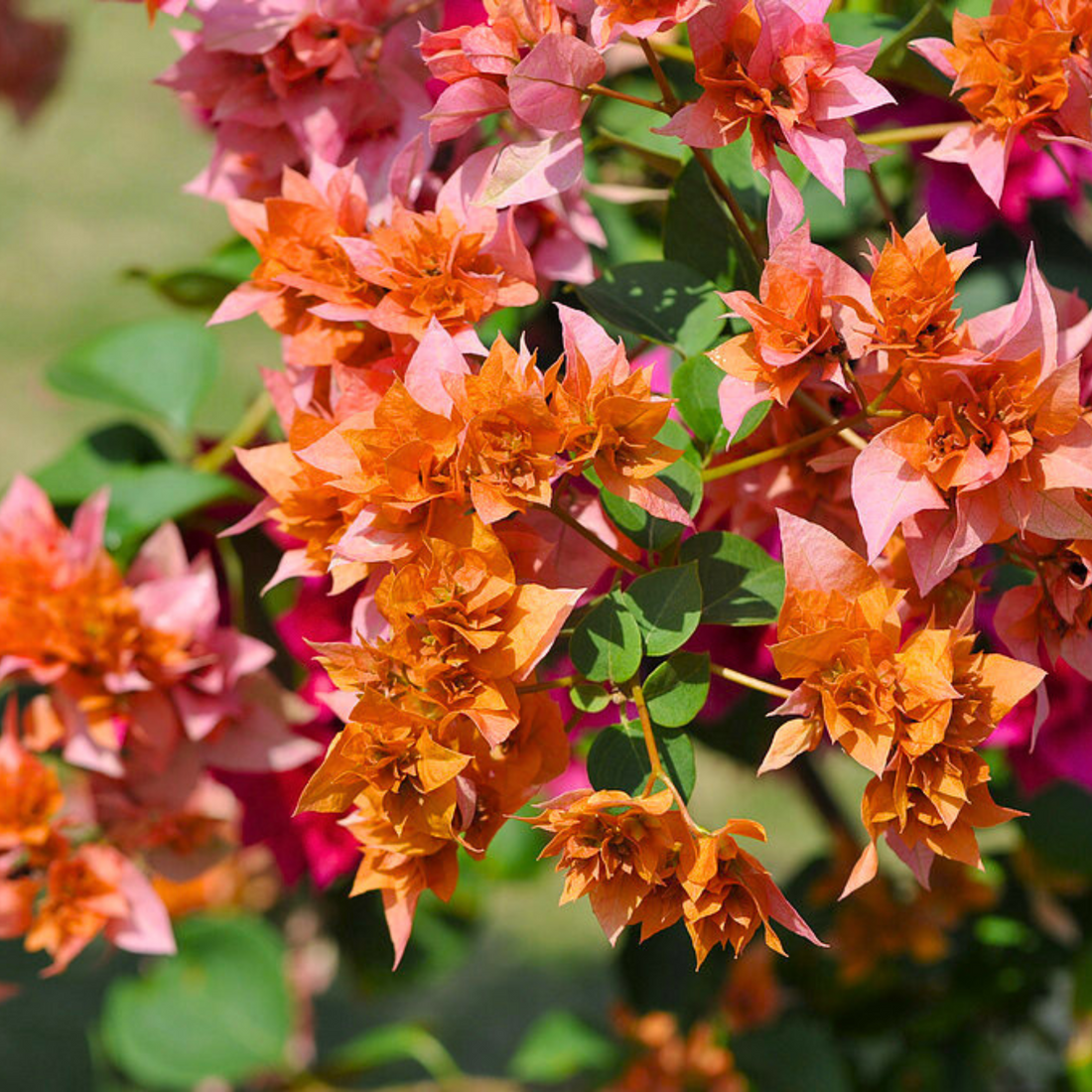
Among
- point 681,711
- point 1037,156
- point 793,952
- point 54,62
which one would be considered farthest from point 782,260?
point 54,62

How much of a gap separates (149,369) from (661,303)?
0.44 meters

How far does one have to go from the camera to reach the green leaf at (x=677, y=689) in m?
0.39

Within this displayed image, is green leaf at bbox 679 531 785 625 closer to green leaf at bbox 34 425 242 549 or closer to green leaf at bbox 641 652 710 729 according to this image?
green leaf at bbox 641 652 710 729

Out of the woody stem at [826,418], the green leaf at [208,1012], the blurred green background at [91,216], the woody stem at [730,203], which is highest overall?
the woody stem at [730,203]

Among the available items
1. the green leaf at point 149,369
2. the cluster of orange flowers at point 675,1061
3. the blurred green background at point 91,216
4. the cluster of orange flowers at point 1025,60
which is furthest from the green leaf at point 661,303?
the blurred green background at point 91,216

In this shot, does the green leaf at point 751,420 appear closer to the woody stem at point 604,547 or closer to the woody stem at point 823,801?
the woody stem at point 604,547

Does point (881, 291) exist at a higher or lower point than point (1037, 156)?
higher

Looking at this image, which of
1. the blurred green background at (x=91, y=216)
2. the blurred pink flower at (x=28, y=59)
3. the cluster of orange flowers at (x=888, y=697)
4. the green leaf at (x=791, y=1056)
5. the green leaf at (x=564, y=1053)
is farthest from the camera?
the blurred green background at (x=91, y=216)

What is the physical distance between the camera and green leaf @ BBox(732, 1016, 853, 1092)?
83 cm

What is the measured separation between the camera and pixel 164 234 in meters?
2.52

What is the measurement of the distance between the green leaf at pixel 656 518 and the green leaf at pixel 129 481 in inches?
11.6

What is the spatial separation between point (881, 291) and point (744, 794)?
131 centimetres

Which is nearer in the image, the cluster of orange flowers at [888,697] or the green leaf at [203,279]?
the cluster of orange flowers at [888,697]

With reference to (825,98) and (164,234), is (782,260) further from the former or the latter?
(164,234)
